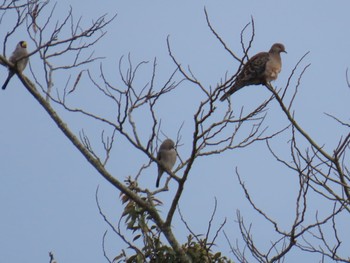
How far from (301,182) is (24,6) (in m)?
3.01

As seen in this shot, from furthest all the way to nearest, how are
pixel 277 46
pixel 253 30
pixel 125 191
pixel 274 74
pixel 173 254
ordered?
pixel 277 46 < pixel 274 74 < pixel 173 254 < pixel 125 191 < pixel 253 30

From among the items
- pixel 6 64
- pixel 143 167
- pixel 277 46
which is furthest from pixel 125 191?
pixel 277 46

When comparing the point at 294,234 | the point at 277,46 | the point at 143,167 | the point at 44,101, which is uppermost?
the point at 277,46

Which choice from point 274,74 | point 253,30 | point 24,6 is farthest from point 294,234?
point 274,74

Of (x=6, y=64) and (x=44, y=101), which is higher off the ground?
(x=6, y=64)

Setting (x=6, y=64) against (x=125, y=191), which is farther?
(x=6, y=64)

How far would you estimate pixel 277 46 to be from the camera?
9711 mm

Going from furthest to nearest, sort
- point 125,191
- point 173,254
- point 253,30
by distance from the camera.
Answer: point 173,254, point 125,191, point 253,30

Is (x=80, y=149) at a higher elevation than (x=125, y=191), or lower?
A: higher

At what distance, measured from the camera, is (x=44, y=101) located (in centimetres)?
626

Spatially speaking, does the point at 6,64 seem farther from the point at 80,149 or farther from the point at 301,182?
the point at 301,182

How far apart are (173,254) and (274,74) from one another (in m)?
3.54

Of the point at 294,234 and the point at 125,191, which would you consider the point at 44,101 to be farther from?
the point at 294,234

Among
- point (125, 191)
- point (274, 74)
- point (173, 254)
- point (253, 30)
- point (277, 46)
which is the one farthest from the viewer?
point (277, 46)
